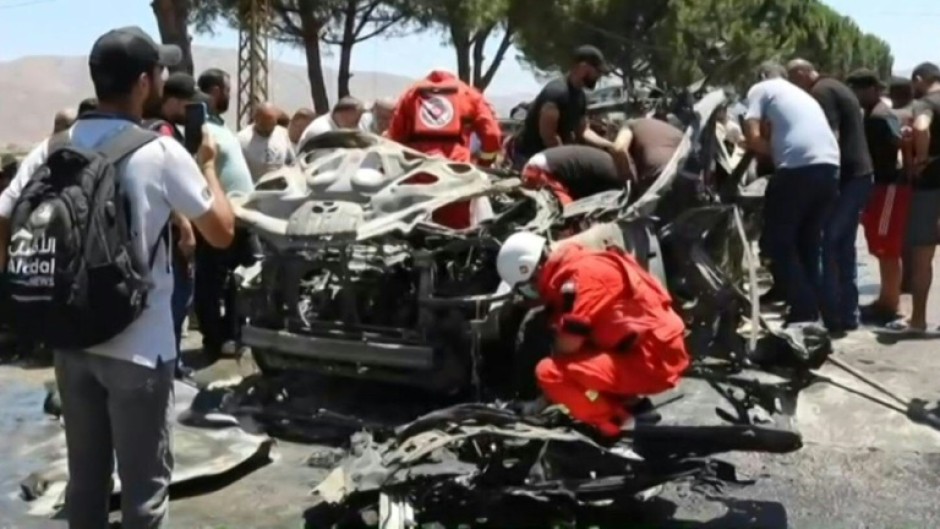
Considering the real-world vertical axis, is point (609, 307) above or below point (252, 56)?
below

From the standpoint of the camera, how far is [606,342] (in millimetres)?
4691

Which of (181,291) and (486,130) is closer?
(181,291)

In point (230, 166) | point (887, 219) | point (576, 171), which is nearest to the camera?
point (576, 171)

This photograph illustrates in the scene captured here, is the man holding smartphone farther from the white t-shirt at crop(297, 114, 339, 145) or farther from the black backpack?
the white t-shirt at crop(297, 114, 339, 145)

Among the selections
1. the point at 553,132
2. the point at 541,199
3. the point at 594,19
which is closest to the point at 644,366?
the point at 541,199

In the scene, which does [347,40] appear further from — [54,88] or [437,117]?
[54,88]

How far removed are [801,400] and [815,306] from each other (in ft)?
4.49

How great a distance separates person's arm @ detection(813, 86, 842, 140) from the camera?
8.88 m

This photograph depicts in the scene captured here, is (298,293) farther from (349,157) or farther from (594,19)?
(594,19)

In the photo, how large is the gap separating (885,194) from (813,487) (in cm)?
411

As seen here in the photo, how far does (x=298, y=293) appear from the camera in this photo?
6.75 metres

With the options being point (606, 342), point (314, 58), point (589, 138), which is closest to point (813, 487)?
point (606, 342)

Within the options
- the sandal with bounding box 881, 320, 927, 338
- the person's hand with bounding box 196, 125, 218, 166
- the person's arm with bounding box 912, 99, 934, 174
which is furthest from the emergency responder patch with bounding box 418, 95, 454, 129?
the sandal with bounding box 881, 320, 927, 338

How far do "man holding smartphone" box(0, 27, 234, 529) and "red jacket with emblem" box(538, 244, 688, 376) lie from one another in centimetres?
128
